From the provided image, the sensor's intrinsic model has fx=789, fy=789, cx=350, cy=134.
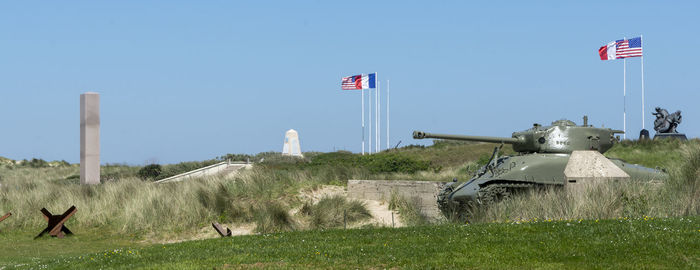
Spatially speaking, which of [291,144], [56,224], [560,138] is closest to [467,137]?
[560,138]

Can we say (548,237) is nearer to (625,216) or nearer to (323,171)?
(625,216)

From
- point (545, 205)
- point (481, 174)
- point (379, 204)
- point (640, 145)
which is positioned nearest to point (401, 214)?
point (379, 204)

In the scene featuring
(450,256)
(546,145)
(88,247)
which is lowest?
(88,247)

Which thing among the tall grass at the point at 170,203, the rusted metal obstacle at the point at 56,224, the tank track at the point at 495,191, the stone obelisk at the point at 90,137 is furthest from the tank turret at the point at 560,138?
the stone obelisk at the point at 90,137

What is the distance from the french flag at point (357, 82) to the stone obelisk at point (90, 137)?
2019 centimetres

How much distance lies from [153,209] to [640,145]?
2957 cm

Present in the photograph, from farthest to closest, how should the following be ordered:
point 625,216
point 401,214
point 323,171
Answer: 1. point 323,171
2. point 401,214
3. point 625,216

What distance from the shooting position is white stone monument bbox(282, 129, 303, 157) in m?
53.4

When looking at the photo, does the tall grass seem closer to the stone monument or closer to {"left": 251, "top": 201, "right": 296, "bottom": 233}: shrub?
{"left": 251, "top": 201, "right": 296, "bottom": 233}: shrub

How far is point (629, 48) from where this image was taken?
43125mm

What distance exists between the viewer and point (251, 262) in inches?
410

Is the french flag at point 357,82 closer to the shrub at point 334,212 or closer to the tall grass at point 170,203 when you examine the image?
the tall grass at point 170,203

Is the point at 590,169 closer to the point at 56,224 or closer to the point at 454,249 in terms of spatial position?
the point at 454,249

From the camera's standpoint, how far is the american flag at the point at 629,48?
42812 mm
